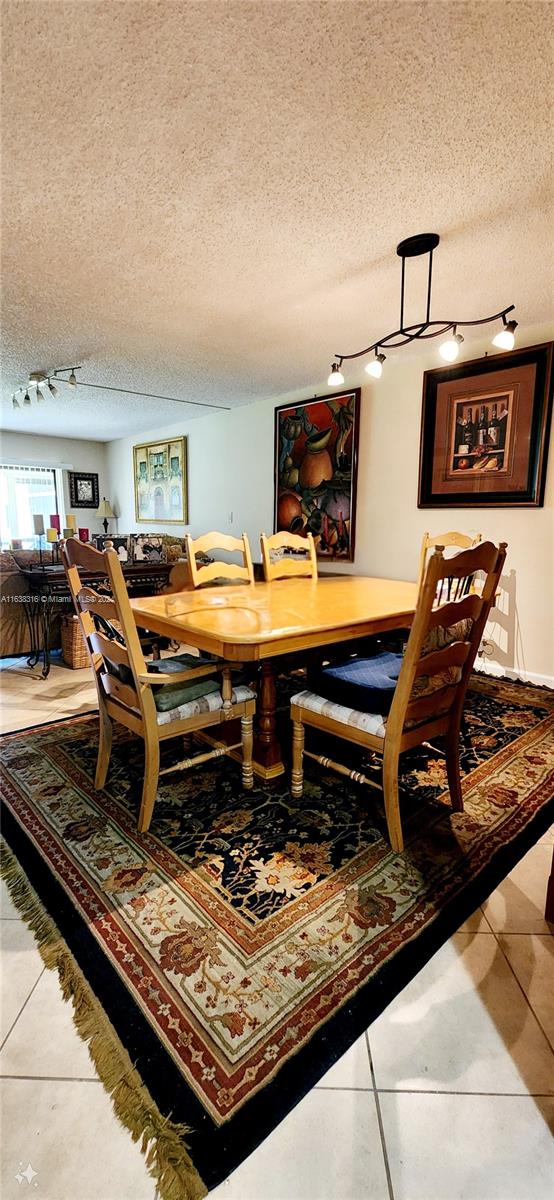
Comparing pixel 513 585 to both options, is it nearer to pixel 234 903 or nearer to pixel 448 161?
pixel 448 161

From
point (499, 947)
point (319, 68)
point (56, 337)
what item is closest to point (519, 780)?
point (499, 947)

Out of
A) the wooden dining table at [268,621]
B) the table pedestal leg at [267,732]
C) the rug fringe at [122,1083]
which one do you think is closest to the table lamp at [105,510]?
the wooden dining table at [268,621]

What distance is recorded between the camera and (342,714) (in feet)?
5.59

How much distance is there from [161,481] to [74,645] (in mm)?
3573

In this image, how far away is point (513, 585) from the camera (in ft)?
10.9

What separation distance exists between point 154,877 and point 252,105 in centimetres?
229

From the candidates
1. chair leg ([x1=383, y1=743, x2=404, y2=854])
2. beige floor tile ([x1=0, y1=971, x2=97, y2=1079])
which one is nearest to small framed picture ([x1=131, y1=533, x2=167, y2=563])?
chair leg ([x1=383, y1=743, x2=404, y2=854])

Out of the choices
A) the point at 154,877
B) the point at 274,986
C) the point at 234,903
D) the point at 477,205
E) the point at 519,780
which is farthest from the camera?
the point at 519,780

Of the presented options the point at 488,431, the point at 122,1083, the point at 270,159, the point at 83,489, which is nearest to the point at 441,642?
the point at 122,1083

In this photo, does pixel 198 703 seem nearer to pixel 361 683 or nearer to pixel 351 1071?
pixel 361 683

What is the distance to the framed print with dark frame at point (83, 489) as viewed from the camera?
7.78 meters

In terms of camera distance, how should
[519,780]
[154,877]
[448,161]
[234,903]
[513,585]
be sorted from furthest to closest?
[513,585] → [519,780] → [448,161] → [154,877] → [234,903]

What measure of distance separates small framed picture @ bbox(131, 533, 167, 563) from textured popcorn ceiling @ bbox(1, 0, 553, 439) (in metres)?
2.05

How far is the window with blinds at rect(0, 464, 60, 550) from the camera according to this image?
7.36 metres
